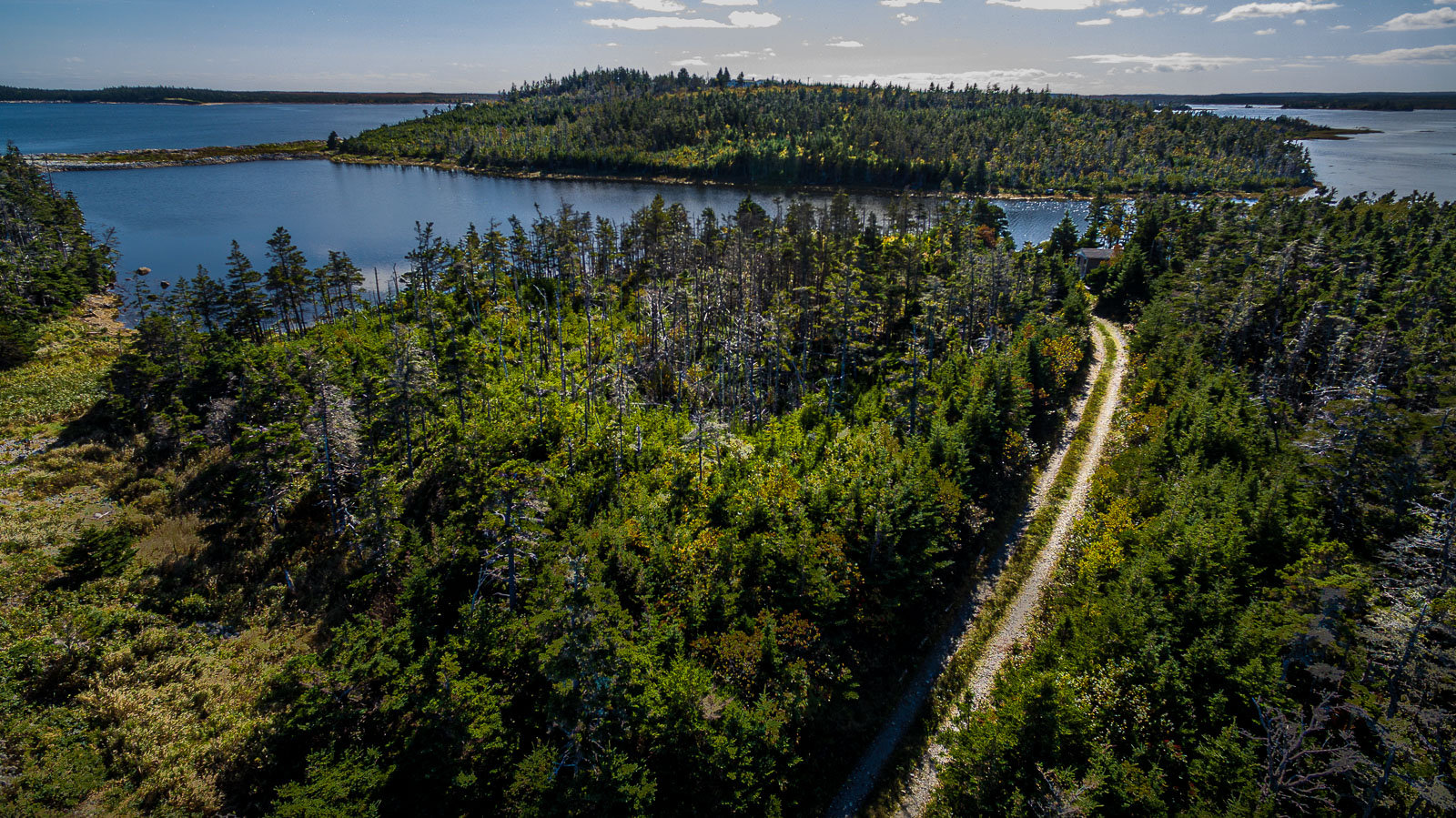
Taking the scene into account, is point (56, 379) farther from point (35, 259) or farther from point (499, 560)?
point (499, 560)

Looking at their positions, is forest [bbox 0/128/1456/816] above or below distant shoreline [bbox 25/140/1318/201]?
below

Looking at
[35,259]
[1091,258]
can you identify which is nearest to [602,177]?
[35,259]

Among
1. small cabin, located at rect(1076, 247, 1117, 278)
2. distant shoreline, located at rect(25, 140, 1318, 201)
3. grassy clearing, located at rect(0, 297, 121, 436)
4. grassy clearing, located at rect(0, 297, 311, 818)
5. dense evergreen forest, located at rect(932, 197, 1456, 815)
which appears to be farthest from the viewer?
distant shoreline, located at rect(25, 140, 1318, 201)

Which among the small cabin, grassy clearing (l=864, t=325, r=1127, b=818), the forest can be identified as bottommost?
grassy clearing (l=864, t=325, r=1127, b=818)

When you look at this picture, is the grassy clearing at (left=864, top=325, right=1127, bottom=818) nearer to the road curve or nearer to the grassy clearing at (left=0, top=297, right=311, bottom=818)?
the road curve

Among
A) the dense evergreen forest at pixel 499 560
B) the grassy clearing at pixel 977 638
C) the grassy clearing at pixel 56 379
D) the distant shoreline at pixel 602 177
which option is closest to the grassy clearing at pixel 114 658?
the dense evergreen forest at pixel 499 560

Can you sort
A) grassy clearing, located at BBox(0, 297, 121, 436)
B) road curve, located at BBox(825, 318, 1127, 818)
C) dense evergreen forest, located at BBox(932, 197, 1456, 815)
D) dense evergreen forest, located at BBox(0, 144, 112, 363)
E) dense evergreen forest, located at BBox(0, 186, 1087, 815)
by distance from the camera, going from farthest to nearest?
dense evergreen forest, located at BBox(0, 144, 112, 363) < grassy clearing, located at BBox(0, 297, 121, 436) < road curve, located at BBox(825, 318, 1127, 818) < dense evergreen forest, located at BBox(0, 186, 1087, 815) < dense evergreen forest, located at BBox(932, 197, 1456, 815)

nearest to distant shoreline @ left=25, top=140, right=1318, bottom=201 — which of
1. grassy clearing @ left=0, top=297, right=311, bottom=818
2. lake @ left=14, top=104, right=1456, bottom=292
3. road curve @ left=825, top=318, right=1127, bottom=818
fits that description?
lake @ left=14, top=104, right=1456, bottom=292

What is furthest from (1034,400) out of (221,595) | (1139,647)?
(221,595)
